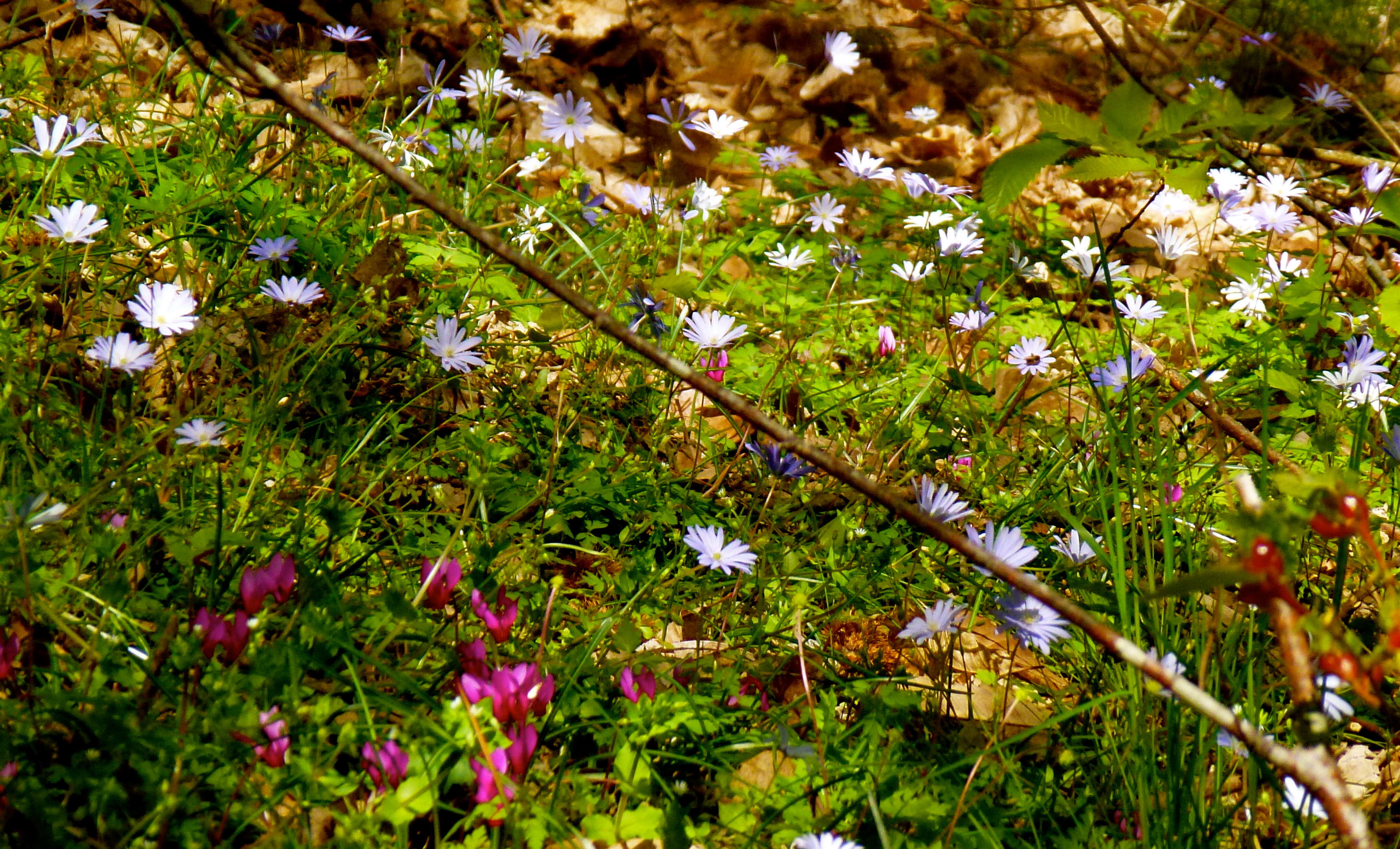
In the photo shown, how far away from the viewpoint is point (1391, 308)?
5.51 ft

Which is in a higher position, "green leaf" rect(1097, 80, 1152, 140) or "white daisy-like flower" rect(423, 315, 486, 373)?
"green leaf" rect(1097, 80, 1152, 140)

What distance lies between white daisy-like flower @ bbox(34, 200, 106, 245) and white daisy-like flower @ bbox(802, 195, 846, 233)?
160 cm

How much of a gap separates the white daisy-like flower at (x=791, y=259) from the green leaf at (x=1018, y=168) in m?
1.01

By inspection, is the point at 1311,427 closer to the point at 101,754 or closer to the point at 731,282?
the point at 731,282

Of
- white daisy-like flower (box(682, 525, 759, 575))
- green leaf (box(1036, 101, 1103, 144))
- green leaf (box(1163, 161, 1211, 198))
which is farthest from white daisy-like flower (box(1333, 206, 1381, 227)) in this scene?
white daisy-like flower (box(682, 525, 759, 575))

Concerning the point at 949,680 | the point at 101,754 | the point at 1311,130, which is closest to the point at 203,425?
the point at 101,754

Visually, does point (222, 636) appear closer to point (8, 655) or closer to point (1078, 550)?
point (8, 655)

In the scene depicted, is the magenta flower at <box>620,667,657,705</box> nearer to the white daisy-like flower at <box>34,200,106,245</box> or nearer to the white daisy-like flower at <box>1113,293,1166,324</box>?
the white daisy-like flower at <box>34,200,106,245</box>

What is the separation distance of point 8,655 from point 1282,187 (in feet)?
9.70

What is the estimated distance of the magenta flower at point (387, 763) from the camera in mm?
1040

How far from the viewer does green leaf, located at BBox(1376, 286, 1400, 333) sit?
1644 mm

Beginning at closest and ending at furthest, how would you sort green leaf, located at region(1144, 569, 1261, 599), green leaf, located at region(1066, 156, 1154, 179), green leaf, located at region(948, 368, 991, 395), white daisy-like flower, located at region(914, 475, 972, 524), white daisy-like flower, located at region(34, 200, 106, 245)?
green leaf, located at region(1144, 569, 1261, 599) → green leaf, located at region(1066, 156, 1154, 179) → white daisy-like flower, located at region(914, 475, 972, 524) → white daisy-like flower, located at region(34, 200, 106, 245) → green leaf, located at region(948, 368, 991, 395)

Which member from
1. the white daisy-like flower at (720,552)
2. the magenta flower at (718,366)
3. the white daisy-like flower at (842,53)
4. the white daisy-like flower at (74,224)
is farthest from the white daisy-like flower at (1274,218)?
the white daisy-like flower at (74,224)

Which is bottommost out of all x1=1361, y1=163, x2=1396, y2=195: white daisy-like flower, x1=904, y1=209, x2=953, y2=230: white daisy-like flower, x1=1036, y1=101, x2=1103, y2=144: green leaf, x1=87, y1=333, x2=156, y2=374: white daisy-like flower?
x1=904, y1=209, x2=953, y2=230: white daisy-like flower
